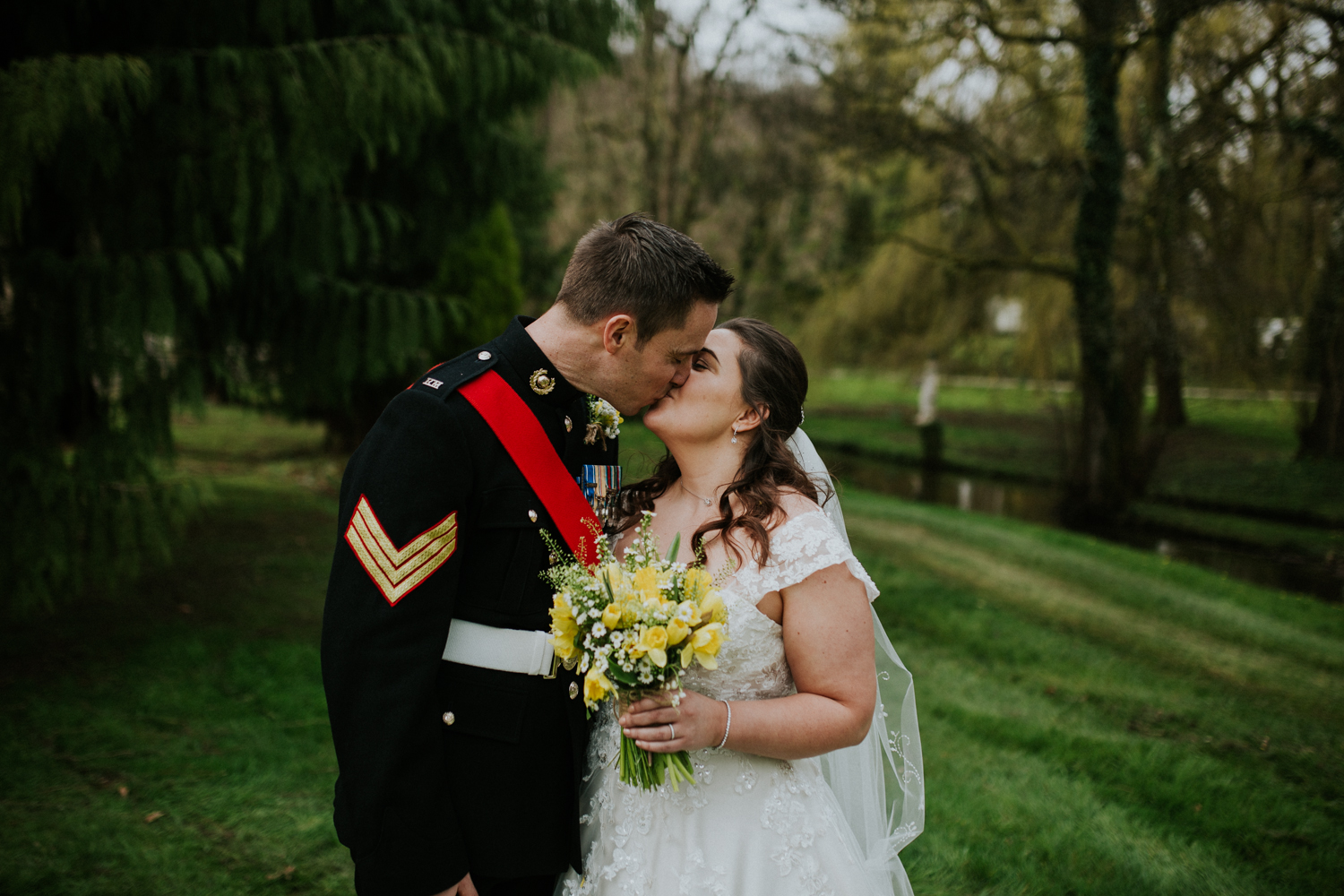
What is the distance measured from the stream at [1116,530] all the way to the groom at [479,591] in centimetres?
453

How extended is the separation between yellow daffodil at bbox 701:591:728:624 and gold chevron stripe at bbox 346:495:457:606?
61 cm

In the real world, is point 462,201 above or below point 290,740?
above

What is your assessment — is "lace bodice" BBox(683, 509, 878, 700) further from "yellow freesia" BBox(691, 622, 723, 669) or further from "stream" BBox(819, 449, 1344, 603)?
"stream" BBox(819, 449, 1344, 603)

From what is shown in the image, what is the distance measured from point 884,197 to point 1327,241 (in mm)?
10250

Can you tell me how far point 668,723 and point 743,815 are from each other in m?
0.51

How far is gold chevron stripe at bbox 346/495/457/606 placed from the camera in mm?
1852

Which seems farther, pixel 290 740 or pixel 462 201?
pixel 462 201

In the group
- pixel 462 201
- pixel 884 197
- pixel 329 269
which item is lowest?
pixel 329 269

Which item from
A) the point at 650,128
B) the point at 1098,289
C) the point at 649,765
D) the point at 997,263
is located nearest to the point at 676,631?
the point at 649,765

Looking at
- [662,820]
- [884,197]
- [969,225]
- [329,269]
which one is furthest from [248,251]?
[884,197]

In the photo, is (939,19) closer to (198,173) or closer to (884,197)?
(884,197)

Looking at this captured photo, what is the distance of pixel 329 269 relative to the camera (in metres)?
6.04

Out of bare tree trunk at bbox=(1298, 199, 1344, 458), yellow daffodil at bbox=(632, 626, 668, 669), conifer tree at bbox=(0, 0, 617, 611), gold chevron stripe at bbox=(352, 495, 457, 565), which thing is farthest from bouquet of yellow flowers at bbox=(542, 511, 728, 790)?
bare tree trunk at bbox=(1298, 199, 1344, 458)

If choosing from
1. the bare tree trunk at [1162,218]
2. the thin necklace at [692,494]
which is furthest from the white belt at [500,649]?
the bare tree trunk at [1162,218]
